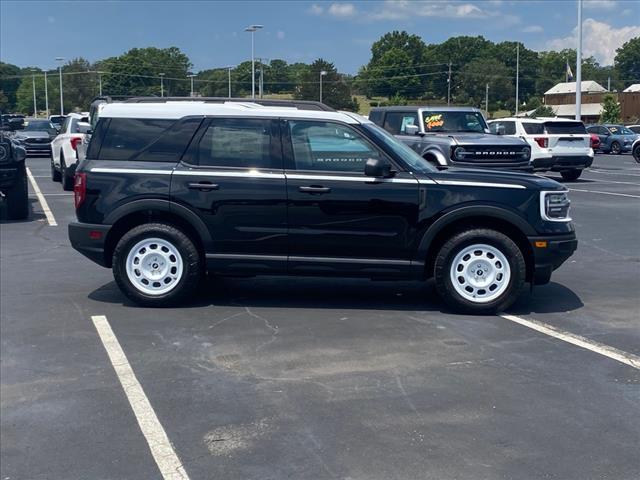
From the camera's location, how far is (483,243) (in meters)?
7.36

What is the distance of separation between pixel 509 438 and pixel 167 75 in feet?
312

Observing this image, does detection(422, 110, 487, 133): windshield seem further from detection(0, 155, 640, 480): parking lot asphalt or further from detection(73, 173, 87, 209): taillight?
detection(73, 173, 87, 209): taillight

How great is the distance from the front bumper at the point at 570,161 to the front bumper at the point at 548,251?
15970 millimetres

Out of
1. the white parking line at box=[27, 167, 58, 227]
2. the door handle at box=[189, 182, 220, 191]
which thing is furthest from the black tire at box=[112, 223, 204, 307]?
the white parking line at box=[27, 167, 58, 227]

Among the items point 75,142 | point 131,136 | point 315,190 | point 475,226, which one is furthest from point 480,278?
point 75,142

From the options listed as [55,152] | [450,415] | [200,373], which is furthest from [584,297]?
[55,152]

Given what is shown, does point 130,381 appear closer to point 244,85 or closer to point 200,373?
point 200,373

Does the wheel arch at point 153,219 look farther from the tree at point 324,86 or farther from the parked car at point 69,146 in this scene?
the tree at point 324,86

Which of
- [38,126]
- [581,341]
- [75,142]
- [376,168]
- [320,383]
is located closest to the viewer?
[320,383]

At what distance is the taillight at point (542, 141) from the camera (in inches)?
898

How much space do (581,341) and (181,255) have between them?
11.8ft

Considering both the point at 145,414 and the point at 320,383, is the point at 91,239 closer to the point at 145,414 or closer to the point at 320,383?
the point at 145,414

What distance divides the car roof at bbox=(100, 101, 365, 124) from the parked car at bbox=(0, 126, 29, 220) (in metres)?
6.63

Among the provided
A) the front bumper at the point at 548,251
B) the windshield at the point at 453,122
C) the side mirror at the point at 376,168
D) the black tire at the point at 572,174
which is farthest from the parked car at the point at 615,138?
the side mirror at the point at 376,168
